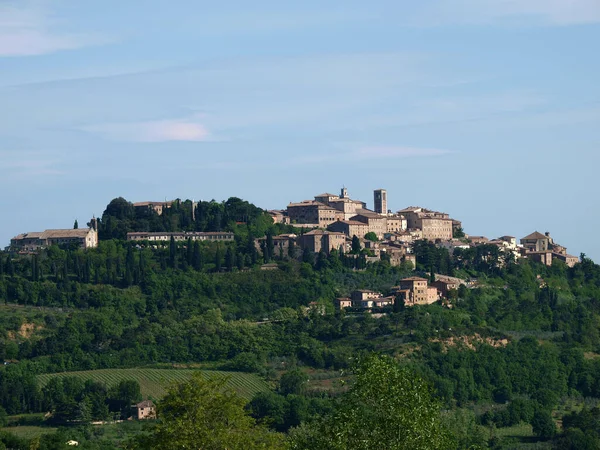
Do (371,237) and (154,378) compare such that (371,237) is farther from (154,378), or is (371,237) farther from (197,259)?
(154,378)

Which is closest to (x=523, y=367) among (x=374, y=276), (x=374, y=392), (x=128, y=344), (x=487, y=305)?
(x=487, y=305)

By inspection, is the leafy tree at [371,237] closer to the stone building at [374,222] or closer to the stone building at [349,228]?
the stone building at [349,228]

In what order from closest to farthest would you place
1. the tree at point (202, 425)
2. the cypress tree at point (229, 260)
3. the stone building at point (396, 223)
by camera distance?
1. the tree at point (202, 425)
2. the cypress tree at point (229, 260)
3. the stone building at point (396, 223)

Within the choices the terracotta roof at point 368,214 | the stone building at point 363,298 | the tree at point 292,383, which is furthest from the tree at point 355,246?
the tree at point 292,383

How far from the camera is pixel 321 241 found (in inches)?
3846

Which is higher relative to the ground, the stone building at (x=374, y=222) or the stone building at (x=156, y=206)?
the stone building at (x=156, y=206)

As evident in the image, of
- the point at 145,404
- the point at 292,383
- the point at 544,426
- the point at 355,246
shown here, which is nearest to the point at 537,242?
the point at 355,246

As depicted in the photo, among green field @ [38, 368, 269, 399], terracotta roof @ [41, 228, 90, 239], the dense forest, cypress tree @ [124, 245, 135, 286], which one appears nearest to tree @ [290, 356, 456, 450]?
the dense forest

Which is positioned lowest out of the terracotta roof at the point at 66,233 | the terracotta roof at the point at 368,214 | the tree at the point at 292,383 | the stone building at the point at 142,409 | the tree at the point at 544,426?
the tree at the point at 544,426

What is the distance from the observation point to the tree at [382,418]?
26.5 meters

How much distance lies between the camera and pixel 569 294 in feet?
318

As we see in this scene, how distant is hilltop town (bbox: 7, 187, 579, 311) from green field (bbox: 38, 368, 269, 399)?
15.2 meters

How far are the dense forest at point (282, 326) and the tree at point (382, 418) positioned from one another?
31606mm

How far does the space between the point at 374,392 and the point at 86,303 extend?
200 ft
